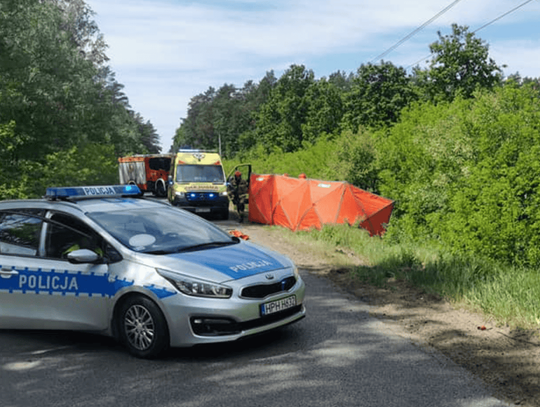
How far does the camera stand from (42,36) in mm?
37969

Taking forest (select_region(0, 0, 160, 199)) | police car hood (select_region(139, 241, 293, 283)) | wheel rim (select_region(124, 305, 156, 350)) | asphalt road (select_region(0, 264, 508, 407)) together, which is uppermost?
forest (select_region(0, 0, 160, 199))

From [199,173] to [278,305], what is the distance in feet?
60.9

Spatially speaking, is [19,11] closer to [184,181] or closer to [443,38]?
[184,181]

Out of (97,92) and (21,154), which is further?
(97,92)

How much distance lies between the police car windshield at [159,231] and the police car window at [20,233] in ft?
2.23

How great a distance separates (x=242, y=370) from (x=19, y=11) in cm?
3136

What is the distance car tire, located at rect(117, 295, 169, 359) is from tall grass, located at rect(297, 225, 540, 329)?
373 centimetres

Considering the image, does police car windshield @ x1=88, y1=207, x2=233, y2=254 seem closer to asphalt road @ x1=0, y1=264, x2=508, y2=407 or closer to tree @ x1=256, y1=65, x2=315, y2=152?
asphalt road @ x1=0, y1=264, x2=508, y2=407

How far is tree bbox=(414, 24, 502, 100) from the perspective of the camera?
41688 mm

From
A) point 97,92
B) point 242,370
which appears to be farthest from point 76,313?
point 97,92

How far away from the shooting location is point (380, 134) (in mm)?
23562

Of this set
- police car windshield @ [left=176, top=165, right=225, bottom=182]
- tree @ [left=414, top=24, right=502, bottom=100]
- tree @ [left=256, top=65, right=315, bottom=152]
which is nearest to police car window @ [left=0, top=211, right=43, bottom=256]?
police car windshield @ [left=176, top=165, right=225, bottom=182]

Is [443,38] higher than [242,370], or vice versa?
[443,38]

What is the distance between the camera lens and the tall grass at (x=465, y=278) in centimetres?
698
